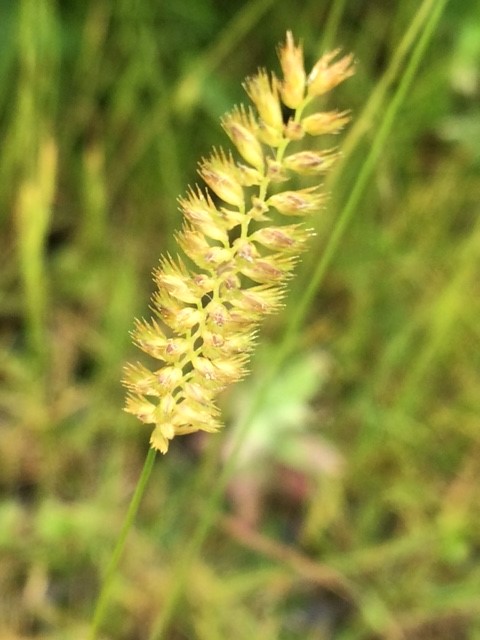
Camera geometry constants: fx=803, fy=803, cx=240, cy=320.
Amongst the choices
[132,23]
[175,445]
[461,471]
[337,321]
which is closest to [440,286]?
[337,321]

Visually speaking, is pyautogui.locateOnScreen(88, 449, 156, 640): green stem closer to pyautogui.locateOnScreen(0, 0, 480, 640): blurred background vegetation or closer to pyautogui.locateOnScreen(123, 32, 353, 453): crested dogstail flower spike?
pyautogui.locateOnScreen(123, 32, 353, 453): crested dogstail flower spike

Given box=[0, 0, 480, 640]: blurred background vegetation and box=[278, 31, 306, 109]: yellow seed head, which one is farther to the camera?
box=[0, 0, 480, 640]: blurred background vegetation

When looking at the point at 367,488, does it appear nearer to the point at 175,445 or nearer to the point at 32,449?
the point at 175,445

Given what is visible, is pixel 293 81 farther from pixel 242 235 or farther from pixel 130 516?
pixel 130 516

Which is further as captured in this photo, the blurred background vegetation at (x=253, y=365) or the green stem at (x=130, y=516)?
the blurred background vegetation at (x=253, y=365)

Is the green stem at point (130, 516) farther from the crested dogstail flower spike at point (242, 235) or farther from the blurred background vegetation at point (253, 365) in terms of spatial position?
the blurred background vegetation at point (253, 365)

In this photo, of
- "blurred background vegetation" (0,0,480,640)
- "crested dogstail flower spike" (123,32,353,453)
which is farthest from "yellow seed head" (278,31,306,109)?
"blurred background vegetation" (0,0,480,640)

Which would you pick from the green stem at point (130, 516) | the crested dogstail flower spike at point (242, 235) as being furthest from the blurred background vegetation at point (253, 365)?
the crested dogstail flower spike at point (242, 235)

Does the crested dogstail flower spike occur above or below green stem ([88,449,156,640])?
above

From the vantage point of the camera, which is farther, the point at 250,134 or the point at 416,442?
the point at 416,442
